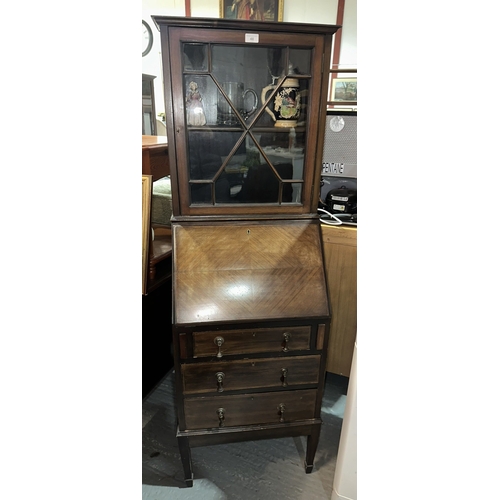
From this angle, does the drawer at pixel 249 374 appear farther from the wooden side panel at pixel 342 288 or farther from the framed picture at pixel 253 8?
the framed picture at pixel 253 8

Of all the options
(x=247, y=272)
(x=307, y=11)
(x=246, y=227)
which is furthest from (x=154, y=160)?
(x=307, y=11)

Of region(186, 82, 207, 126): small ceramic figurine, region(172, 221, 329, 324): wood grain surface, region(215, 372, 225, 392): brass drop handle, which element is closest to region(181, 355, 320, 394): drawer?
region(215, 372, 225, 392): brass drop handle

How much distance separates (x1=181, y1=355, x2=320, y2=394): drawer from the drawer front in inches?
1.7

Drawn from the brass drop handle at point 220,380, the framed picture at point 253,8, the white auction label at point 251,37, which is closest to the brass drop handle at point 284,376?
the brass drop handle at point 220,380

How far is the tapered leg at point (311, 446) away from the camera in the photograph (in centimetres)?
135

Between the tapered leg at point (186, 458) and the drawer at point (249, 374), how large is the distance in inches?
8.8

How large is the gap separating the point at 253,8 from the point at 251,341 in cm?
355

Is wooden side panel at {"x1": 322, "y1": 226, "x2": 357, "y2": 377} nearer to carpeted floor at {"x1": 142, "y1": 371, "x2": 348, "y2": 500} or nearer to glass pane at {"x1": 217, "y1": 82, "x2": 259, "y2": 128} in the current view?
carpeted floor at {"x1": 142, "y1": 371, "x2": 348, "y2": 500}

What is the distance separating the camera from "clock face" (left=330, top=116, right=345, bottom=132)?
1738 mm

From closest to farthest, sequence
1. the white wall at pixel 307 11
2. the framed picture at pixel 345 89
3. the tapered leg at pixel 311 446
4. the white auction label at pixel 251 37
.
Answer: the white auction label at pixel 251 37 < the tapered leg at pixel 311 446 < the framed picture at pixel 345 89 < the white wall at pixel 307 11
